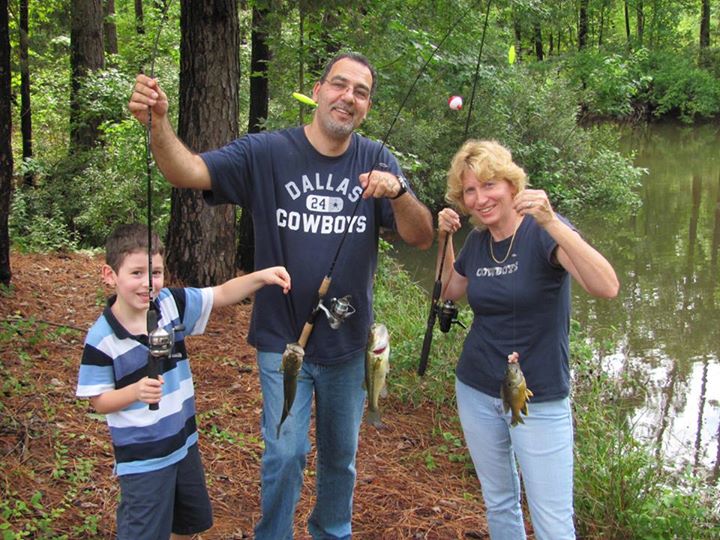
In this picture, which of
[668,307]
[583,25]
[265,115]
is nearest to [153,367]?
[265,115]

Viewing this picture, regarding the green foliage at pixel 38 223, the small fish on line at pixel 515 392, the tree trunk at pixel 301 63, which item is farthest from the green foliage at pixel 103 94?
the small fish on line at pixel 515 392

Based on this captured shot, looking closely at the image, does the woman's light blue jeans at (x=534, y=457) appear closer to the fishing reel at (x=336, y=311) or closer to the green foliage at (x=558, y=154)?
the fishing reel at (x=336, y=311)

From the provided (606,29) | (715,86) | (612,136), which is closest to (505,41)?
(612,136)

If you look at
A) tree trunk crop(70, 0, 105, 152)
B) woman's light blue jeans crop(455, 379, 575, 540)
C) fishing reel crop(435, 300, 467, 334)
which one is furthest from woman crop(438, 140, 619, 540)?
tree trunk crop(70, 0, 105, 152)

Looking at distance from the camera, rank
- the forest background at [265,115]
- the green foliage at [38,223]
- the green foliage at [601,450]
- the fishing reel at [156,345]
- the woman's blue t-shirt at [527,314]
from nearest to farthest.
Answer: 1. the fishing reel at [156,345]
2. the woman's blue t-shirt at [527,314]
3. the green foliage at [601,450]
4. the forest background at [265,115]
5. the green foliage at [38,223]

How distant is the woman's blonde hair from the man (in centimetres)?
24

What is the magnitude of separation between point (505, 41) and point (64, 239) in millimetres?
10246

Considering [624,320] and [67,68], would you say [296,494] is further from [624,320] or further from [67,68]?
[67,68]

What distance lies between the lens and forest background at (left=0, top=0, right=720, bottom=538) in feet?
15.3

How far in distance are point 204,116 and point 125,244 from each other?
4004 millimetres

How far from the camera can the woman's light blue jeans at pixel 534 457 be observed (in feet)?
8.80

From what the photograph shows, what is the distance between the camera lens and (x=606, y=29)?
39.6 meters

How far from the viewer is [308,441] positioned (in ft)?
9.50

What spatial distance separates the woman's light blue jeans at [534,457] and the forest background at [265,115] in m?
→ 1.18
